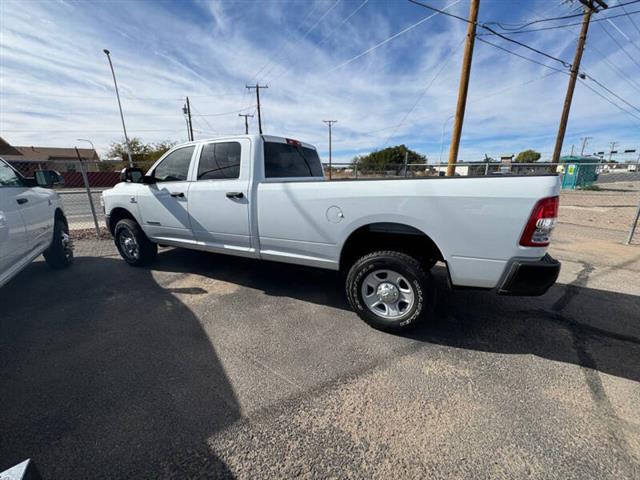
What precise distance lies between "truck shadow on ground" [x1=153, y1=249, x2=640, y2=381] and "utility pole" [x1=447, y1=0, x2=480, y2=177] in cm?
587

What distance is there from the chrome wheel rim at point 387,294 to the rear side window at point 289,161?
1.77 metres

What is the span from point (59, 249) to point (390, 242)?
5.30m

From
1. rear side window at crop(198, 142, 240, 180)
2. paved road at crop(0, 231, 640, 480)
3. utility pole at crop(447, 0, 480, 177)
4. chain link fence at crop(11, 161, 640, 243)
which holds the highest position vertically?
utility pole at crop(447, 0, 480, 177)

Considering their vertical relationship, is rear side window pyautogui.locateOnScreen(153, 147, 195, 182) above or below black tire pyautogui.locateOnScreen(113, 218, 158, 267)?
above

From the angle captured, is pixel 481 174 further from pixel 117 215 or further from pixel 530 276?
pixel 117 215

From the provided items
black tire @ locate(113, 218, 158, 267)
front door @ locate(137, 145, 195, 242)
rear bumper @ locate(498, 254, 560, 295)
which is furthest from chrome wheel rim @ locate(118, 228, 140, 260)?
rear bumper @ locate(498, 254, 560, 295)

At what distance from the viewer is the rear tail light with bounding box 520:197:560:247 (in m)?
2.06

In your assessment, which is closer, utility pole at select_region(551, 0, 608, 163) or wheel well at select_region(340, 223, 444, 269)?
wheel well at select_region(340, 223, 444, 269)

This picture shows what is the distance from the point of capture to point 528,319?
3.10 metres

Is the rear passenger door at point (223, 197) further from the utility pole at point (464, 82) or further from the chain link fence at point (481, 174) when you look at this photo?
the utility pole at point (464, 82)

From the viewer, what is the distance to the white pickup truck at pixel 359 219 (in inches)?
86.7

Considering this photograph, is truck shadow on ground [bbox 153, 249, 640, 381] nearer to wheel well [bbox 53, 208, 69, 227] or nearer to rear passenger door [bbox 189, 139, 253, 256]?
rear passenger door [bbox 189, 139, 253, 256]

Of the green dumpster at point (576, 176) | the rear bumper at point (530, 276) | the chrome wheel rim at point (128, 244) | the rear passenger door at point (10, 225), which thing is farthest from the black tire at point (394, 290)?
the green dumpster at point (576, 176)

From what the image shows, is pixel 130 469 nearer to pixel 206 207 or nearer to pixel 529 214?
pixel 206 207
